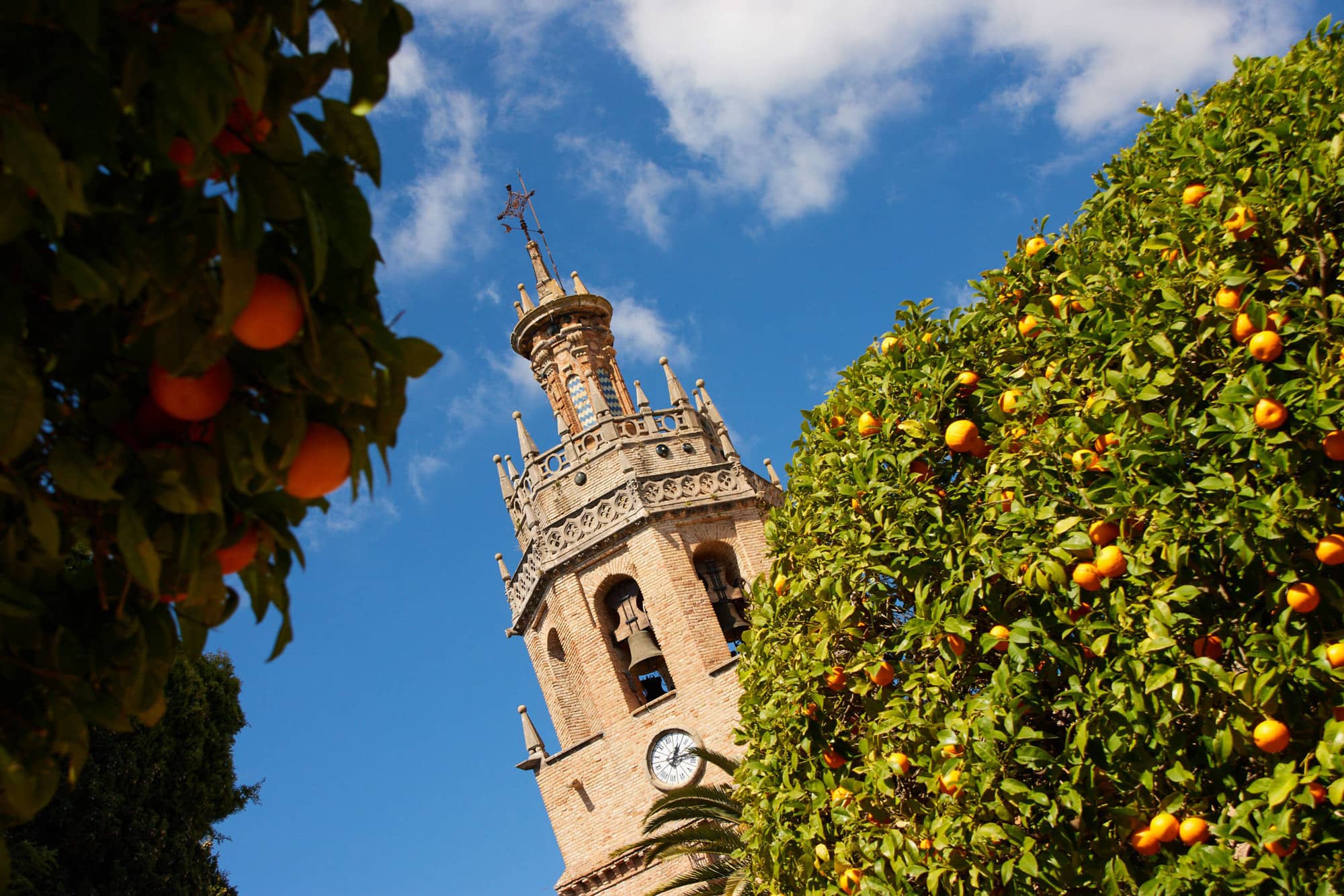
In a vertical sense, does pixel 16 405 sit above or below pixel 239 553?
above

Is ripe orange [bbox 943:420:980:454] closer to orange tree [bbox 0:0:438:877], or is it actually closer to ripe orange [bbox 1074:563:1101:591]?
ripe orange [bbox 1074:563:1101:591]

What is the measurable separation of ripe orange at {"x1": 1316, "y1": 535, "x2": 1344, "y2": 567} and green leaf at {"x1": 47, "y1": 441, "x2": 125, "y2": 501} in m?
4.97

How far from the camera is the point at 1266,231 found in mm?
6082

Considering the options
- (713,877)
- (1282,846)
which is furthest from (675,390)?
(1282,846)

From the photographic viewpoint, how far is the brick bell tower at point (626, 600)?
74.7 feet

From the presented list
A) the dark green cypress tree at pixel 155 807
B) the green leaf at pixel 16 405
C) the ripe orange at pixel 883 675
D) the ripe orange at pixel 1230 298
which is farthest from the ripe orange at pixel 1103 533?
the dark green cypress tree at pixel 155 807

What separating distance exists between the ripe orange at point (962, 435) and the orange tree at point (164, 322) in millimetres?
5617

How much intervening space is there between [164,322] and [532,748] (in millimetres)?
24064

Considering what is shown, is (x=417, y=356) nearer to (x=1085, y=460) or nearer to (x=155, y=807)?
(x=1085, y=460)

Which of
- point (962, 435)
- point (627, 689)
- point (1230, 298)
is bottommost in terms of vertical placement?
point (1230, 298)

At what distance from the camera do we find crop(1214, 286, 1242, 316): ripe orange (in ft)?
19.1

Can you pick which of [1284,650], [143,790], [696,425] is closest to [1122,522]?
[1284,650]

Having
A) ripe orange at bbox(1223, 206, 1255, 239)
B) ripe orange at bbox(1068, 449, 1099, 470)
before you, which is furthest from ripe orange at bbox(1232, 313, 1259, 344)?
ripe orange at bbox(1068, 449, 1099, 470)

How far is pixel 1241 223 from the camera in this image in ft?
20.0
